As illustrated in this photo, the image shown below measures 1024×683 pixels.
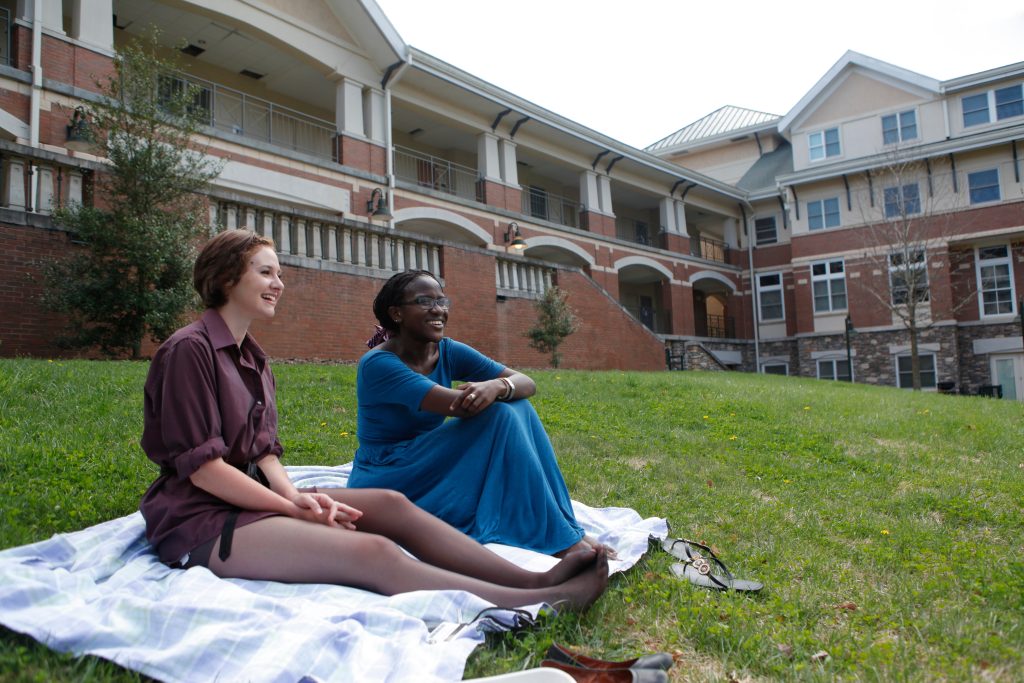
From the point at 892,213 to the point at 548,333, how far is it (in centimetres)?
1919

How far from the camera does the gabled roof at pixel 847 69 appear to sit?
91.4ft

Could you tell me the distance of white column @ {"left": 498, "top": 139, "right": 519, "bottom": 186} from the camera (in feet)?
74.4

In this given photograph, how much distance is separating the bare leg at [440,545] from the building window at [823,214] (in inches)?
1205

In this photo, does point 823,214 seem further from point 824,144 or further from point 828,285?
point 824,144

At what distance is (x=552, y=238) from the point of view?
24.0 m

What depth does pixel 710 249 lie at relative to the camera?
3391 centimetres

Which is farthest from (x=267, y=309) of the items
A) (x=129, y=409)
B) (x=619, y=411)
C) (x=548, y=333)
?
(x=548, y=333)

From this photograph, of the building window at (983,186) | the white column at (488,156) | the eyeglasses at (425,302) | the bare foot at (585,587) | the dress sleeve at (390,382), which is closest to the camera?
the bare foot at (585,587)

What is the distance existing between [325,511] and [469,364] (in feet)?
5.26

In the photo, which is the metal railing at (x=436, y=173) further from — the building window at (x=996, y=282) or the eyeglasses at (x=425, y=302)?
the building window at (x=996, y=282)

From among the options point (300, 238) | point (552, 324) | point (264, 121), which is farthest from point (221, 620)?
point (264, 121)

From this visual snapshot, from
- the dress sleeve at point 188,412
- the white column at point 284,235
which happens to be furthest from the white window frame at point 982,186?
the dress sleeve at point 188,412

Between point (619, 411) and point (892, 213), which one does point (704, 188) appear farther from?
point (619, 411)

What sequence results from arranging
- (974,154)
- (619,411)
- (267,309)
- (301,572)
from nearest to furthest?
(301,572) → (267,309) → (619,411) → (974,154)
